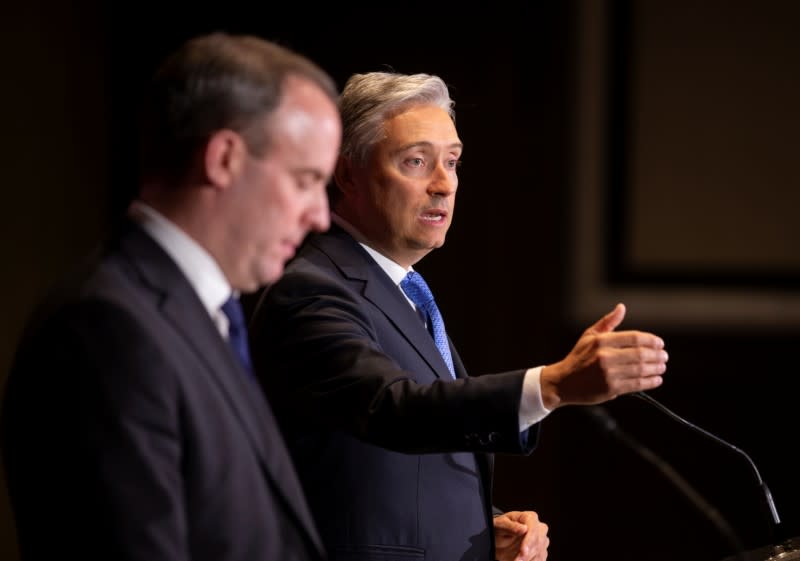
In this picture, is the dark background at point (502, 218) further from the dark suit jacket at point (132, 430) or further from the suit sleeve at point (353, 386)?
the dark suit jacket at point (132, 430)

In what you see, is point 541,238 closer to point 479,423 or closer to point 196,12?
point 196,12

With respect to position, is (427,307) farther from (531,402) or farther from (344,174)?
(531,402)

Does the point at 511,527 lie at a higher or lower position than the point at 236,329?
lower

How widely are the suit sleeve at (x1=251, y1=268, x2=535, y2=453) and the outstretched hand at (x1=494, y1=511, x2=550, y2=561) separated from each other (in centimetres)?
32

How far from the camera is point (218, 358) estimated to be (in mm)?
1129

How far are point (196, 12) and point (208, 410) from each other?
2564mm

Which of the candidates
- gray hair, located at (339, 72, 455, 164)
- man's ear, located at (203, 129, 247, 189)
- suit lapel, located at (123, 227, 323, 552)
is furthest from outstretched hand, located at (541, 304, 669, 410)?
gray hair, located at (339, 72, 455, 164)

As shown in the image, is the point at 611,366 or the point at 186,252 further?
the point at 611,366

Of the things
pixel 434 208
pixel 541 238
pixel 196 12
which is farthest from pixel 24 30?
pixel 434 208

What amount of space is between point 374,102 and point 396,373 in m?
0.55

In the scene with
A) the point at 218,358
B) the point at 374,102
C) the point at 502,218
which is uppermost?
the point at 374,102

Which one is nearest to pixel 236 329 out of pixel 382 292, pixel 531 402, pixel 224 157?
pixel 224 157

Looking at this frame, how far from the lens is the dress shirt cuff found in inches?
52.8

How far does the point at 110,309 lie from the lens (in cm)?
103
